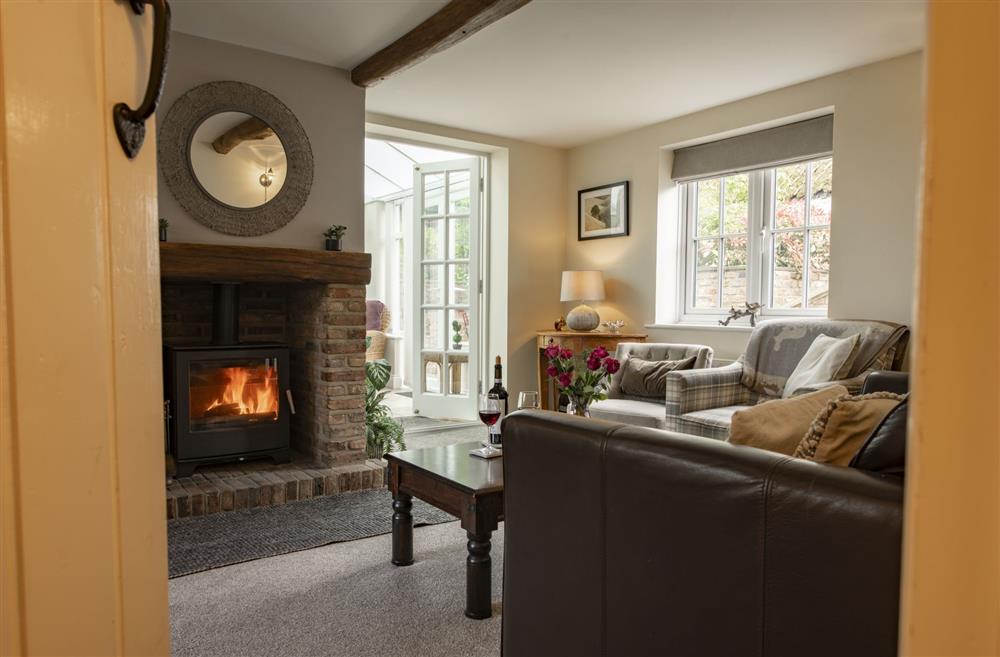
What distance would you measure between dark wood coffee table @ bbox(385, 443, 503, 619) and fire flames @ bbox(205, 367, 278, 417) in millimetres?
1342

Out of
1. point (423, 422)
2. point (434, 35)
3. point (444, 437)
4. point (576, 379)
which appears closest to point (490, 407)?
point (576, 379)

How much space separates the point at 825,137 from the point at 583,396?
8.64 ft

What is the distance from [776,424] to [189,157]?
314 cm

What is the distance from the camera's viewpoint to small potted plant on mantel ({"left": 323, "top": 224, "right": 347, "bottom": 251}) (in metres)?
3.76

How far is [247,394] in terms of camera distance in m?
3.55

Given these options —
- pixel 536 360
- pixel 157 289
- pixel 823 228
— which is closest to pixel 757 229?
pixel 823 228

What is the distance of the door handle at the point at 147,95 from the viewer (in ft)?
1.59

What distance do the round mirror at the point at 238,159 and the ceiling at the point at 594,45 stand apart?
44 cm

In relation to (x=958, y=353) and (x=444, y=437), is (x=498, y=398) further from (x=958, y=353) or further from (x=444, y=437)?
(x=444, y=437)

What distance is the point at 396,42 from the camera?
137 inches

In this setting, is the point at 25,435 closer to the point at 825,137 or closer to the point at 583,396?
the point at 583,396

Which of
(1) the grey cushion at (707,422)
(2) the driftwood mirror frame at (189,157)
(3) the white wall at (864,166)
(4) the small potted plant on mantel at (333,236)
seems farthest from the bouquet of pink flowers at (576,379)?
(2) the driftwood mirror frame at (189,157)

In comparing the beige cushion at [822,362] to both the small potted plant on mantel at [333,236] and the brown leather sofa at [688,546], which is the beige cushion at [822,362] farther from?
the small potted plant on mantel at [333,236]

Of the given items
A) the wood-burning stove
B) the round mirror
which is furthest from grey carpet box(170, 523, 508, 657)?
the round mirror
